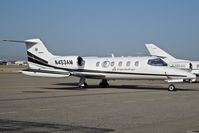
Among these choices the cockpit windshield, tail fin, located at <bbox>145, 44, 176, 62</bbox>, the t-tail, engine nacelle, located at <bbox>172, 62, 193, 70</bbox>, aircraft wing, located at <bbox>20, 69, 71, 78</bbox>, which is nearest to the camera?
the cockpit windshield

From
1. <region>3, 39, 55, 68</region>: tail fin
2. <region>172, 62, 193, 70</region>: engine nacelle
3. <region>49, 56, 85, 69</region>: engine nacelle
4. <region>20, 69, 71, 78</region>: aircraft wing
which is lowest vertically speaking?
<region>172, 62, 193, 70</region>: engine nacelle

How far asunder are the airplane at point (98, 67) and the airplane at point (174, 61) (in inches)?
690

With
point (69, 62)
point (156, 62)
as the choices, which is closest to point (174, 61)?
point (69, 62)

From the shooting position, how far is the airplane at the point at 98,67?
2925 cm

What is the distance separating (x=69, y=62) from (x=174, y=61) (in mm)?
24360

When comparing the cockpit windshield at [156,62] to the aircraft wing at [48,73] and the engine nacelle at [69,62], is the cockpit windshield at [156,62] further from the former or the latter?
the aircraft wing at [48,73]

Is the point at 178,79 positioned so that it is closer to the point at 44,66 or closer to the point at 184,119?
the point at 44,66

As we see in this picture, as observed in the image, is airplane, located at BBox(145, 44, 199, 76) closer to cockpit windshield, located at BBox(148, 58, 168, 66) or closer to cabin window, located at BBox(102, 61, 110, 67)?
cabin window, located at BBox(102, 61, 110, 67)

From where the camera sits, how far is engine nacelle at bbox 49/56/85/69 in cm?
3278

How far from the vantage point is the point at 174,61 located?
53.8 metres

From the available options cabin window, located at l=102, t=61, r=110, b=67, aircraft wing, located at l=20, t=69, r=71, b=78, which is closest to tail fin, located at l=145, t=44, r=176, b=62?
cabin window, located at l=102, t=61, r=110, b=67

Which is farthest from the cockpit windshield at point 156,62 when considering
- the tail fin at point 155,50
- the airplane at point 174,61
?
the tail fin at point 155,50

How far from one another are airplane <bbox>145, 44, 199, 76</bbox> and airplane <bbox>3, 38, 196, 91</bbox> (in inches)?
690

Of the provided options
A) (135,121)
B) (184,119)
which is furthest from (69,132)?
(184,119)
